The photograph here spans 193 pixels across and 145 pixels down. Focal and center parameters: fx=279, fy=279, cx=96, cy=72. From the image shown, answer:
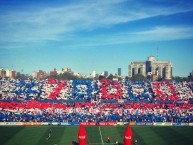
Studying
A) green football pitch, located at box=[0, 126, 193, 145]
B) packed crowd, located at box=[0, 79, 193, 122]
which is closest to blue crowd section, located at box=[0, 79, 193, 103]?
packed crowd, located at box=[0, 79, 193, 122]

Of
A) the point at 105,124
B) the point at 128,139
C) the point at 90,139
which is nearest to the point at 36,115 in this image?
the point at 105,124

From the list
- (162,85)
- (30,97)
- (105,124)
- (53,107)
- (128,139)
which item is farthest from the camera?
(162,85)

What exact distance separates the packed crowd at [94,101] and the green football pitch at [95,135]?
4.38m

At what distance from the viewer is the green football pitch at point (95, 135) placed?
40.7m

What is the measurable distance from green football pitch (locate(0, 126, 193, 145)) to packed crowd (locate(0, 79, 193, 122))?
4380mm

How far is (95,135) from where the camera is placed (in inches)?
1795

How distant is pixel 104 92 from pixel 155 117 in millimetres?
17667

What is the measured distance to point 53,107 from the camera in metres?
61.3

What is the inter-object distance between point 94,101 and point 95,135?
2058 centimetres

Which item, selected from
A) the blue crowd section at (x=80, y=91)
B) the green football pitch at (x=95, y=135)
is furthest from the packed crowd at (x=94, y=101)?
the green football pitch at (x=95, y=135)

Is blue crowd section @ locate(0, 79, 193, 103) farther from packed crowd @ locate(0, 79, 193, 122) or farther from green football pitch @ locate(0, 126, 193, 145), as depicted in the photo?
green football pitch @ locate(0, 126, 193, 145)

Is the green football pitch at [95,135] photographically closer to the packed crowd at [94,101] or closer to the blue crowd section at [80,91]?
the packed crowd at [94,101]

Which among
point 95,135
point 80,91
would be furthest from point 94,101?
point 95,135

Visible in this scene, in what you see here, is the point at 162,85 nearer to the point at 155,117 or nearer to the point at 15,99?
the point at 155,117
